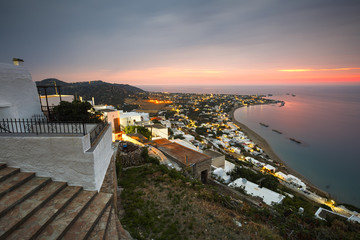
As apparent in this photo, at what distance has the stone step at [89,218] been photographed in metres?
2.88

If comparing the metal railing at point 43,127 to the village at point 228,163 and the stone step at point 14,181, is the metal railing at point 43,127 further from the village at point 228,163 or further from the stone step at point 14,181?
the village at point 228,163

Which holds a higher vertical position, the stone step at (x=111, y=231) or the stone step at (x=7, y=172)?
the stone step at (x=7, y=172)

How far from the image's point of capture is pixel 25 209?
2.91 meters

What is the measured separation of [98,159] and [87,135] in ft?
2.45

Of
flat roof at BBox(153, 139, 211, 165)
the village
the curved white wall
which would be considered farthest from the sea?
the curved white wall

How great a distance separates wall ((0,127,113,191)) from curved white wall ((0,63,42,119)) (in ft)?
8.86

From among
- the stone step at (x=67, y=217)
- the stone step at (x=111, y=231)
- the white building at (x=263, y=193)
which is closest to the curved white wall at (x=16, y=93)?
the stone step at (x=67, y=217)

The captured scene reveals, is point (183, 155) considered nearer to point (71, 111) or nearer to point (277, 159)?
point (71, 111)

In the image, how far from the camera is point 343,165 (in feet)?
90.7

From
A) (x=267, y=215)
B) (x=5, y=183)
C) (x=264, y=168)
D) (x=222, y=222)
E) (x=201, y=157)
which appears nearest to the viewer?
(x=5, y=183)

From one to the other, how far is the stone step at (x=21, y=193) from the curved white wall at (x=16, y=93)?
11.9 ft

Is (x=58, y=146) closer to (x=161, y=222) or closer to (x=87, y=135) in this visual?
(x=87, y=135)

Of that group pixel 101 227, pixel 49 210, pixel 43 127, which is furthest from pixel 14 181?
pixel 43 127

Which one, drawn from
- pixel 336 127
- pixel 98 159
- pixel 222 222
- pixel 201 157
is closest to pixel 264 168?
pixel 201 157
